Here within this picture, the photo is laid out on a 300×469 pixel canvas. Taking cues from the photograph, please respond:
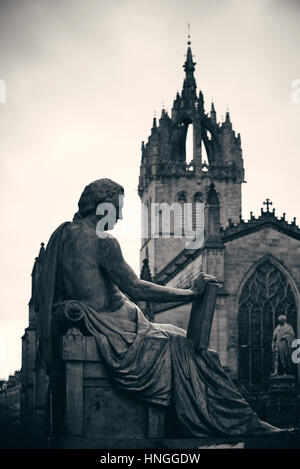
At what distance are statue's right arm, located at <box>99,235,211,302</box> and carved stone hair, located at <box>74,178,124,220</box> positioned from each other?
363 millimetres

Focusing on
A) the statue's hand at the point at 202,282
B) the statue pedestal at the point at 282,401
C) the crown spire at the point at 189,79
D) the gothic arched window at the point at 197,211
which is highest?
the crown spire at the point at 189,79

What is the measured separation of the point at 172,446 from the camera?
28.9ft

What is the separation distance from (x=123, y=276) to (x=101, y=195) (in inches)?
30.6

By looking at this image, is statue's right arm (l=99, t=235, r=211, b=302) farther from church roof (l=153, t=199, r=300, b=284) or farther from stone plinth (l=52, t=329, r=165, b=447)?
church roof (l=153, t=199, r=300, b=284)

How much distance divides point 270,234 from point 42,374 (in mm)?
42731

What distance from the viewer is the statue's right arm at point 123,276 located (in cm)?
928

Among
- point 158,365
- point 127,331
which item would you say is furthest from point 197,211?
point 158,365

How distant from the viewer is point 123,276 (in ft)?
30.5

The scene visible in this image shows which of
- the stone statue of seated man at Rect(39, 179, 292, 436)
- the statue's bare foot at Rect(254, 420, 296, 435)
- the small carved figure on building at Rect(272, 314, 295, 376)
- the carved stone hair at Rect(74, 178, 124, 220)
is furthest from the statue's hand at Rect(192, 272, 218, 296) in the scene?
the small carved figure on building at Rect(272, 314, 295, 376)

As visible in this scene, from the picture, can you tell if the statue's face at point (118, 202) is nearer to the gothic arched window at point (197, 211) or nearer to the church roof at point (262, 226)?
the church roof at point (262, 226)

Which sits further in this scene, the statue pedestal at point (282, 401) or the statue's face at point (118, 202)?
the statue pedestal at point (282, 401)

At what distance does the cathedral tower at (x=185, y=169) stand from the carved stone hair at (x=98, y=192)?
6480cm

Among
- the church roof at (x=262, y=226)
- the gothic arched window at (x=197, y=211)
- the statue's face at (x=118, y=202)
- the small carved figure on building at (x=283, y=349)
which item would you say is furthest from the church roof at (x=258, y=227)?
the statue's face at (x=118, y=202)
